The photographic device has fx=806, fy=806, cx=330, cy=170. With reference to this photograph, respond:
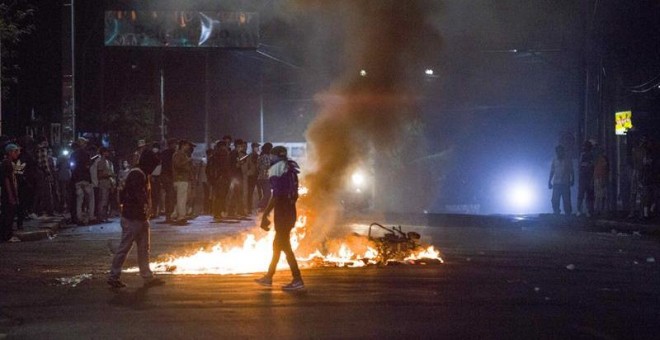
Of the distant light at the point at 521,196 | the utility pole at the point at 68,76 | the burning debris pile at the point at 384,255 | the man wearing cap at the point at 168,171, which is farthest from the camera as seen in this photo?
the distant light at the point at 521,196

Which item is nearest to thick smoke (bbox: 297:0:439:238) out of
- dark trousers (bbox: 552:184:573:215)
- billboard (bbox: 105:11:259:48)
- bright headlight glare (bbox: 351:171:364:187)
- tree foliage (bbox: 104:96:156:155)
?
bright headlight glare (bbox: 351:171:364:187)

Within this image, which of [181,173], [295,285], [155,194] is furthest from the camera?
[155,194]

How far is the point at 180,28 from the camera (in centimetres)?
3198

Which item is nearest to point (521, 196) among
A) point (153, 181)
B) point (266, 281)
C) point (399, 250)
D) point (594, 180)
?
point (594, 180)

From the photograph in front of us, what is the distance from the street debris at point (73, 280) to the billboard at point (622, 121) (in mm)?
19908

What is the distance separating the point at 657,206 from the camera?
754 inches

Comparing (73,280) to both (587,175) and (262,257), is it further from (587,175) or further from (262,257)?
(587,175)

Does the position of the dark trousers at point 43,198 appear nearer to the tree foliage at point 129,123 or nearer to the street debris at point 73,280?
the street debris at point 73,280

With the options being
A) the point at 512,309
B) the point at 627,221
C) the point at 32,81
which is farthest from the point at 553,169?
the point at 32,81

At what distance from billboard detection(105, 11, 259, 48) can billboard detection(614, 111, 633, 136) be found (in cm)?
1389

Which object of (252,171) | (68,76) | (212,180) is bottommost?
(212,180)

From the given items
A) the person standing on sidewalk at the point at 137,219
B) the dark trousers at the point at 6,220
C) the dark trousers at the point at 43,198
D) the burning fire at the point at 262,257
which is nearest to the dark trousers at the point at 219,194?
the dark trousers at the point at 43,198

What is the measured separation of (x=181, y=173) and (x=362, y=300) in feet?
36.6

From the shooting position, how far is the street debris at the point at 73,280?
33.5ft
